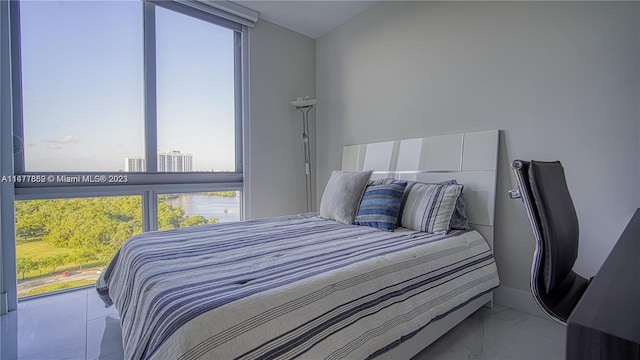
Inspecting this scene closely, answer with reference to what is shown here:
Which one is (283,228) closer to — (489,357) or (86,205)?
(489,357)

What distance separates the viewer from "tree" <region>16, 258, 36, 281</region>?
2.38 m

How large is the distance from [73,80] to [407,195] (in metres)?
2.98

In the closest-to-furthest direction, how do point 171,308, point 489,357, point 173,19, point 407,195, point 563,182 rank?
point 171,308, point 563,182, point 489,357, point 407,195, point 173,19

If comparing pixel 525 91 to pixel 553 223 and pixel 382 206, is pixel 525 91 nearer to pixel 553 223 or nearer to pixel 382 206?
pixel 382 206

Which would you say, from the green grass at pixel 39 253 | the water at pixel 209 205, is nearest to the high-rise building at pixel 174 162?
the water at pixel 209 205

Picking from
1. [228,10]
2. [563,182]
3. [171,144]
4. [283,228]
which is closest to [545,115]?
[563,182]

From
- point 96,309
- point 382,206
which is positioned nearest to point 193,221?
point 96,309

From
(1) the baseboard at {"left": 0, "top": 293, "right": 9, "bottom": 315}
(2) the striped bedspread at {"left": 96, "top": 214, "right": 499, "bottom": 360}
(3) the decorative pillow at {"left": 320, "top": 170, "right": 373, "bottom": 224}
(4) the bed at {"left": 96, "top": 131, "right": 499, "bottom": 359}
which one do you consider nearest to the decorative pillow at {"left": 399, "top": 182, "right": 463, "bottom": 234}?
(4) the bed at {"left": 96, "top": 131, "right": 499, "bottom": 359}

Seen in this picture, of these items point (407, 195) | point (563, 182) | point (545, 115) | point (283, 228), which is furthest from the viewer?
point (407, 195)

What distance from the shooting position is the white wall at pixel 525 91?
5.74 ft

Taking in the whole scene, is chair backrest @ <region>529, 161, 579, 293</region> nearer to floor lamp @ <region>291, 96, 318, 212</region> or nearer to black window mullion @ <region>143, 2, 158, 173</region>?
floor lamp @ <region>291, 96, 318, 212</region>

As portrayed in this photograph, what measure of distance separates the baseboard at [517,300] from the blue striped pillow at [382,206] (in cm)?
93

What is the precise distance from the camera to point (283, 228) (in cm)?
221

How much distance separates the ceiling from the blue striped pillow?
201cm
